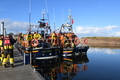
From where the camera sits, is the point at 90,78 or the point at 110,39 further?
the point at 110,39

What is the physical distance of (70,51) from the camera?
1590 centimetres

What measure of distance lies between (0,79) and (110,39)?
2695 inches

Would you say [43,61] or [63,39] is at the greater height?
[63,39]

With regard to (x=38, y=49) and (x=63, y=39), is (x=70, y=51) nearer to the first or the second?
(x=63, y=39)

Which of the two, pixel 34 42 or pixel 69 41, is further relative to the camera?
pixel 69 41

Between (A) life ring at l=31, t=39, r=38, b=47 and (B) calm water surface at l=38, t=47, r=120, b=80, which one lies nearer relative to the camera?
(B) calm water surface at l=38, t=47, r=120, b=80

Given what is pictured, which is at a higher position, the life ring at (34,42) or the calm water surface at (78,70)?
the life ring at (34,42)

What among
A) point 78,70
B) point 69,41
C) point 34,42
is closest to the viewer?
point 78,70

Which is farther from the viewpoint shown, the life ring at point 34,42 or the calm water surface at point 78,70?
the life ring at point 34,42

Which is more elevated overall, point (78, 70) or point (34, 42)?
point (34, 42)

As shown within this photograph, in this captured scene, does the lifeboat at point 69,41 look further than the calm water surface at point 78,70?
Yes

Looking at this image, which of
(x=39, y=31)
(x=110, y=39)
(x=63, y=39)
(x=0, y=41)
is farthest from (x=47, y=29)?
(x=110, y=39)

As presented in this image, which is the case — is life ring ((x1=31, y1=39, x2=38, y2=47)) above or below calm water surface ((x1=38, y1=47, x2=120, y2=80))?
above

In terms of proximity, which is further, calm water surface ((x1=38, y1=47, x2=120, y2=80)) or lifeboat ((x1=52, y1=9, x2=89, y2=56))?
lifeboat ((x1=52, y1=9, x2=89, y2=56))
